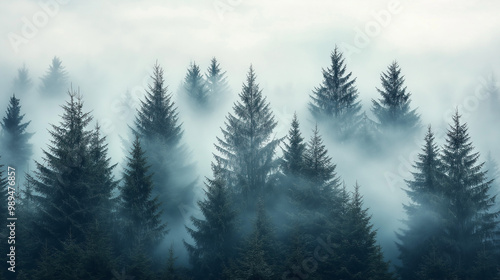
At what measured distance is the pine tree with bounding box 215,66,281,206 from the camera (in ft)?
119

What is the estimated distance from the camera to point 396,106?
4634 cm

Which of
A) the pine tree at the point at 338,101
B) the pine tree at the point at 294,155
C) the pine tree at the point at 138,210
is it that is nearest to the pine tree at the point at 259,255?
the pine tree at the point at 294,155

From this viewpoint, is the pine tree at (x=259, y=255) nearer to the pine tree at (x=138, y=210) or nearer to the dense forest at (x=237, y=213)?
the dense forest at (x=237, y=213)

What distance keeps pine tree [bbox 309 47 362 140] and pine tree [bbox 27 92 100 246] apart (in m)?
24.7

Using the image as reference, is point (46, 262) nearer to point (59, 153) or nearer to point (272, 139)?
point (59, 153)

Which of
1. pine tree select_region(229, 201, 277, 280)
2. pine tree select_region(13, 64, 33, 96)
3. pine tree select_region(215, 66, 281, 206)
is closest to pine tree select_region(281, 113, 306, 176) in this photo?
pine tree select_region(215, 66, 281, 206)

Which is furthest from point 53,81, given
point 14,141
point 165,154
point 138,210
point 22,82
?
point 138,210

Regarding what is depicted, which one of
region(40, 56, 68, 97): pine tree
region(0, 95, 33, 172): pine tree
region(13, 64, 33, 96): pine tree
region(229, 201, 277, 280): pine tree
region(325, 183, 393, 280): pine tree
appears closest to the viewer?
region(229, 201, 277, 280): pine tree

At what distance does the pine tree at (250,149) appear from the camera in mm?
36375

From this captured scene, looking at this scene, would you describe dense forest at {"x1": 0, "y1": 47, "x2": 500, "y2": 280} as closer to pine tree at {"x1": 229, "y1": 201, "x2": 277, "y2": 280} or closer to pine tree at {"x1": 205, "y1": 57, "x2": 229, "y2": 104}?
pine tree at {"x1": 229, "y1": 201, "x2": 277, "y2": 280}

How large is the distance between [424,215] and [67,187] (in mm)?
27935

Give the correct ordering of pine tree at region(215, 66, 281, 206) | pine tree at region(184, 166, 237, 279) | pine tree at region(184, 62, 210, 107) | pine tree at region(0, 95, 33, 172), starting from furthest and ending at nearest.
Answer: pine tree at region(184, 62, 210, 107)
pine tree at region(0, 95, 33, 172)
pine tree at region(215, 66, 281, 206)
pine tree at region(184, 166, 237, 279)

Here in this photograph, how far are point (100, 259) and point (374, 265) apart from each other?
16410 millimetres

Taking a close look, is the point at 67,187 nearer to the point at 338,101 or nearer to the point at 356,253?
the point at 356,253
